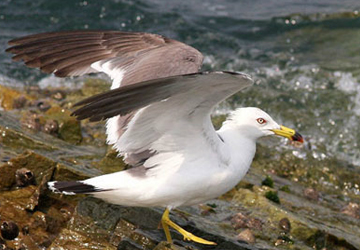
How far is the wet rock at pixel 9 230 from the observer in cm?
488

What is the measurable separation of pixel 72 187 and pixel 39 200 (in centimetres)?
45

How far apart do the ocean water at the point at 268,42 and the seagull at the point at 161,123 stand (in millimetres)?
4154

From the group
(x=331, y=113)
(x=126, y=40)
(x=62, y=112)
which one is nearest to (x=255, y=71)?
A: (x=331, y=113)

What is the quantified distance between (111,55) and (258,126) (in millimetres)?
1577

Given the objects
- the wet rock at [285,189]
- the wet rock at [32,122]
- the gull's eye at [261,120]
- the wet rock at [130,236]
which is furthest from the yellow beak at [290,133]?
the wet rock at [32,122]

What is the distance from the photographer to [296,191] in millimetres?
7781

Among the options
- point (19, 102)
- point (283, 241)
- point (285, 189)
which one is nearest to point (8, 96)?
point (19, 102)

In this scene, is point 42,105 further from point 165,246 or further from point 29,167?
point 165,246

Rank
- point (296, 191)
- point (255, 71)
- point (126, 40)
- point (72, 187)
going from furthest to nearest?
point (255, 71)
point (296, 191)
point (126, 40)
point (72, 187)

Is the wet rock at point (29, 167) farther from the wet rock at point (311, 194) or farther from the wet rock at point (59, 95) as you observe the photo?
the wet rock at point (59, 95)

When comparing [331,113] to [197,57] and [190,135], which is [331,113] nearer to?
[197,57]

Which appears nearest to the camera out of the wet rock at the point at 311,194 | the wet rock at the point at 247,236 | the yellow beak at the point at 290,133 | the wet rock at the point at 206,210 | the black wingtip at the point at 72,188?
the black wingtip at the point at 72,188

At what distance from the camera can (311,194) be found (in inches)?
302

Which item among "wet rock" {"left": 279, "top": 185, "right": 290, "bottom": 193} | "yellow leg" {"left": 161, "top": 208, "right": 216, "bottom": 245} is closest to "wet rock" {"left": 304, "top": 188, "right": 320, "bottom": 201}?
"wet rock" {"left": 279, "top": 185, "right": 290, "bottom": 193}
